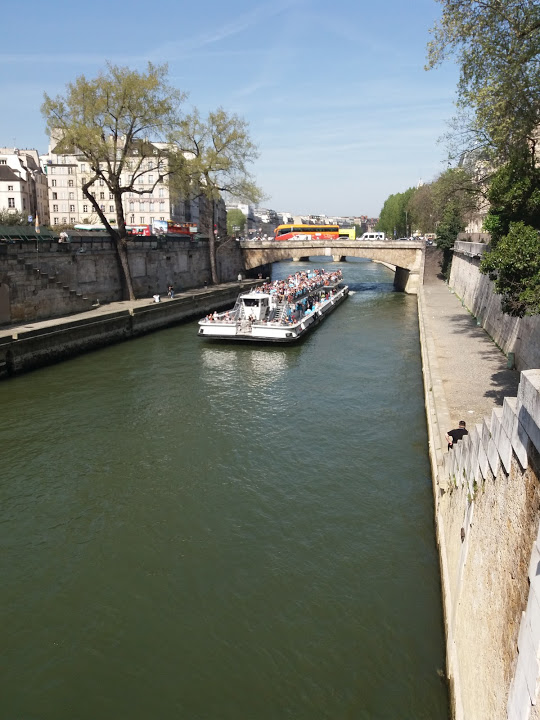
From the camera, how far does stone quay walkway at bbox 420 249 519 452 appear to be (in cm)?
1515

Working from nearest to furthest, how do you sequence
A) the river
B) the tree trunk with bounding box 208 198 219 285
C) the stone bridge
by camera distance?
the river < the tree trunk with bounding box 208 198 219 285 < the stone bridge

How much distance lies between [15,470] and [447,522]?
10787 mm

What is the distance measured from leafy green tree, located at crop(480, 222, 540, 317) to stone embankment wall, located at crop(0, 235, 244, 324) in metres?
23.6

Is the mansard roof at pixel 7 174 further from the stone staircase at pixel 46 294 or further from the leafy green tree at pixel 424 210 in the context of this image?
the leafy green tree at pixel 424 210

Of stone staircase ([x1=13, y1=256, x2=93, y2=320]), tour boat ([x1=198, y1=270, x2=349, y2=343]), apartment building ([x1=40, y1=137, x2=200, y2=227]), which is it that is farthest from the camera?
apartment building ([x1=40, y1=137, x2=200, y2=227])

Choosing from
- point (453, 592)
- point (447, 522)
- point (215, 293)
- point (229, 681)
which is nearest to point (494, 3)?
point (447, 522)

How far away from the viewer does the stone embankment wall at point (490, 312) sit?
17953 millimetres

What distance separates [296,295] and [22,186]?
49659 millimetres

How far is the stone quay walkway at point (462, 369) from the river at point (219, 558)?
1.53 m

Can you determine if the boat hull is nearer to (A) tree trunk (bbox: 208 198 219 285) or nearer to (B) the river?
(B) the river

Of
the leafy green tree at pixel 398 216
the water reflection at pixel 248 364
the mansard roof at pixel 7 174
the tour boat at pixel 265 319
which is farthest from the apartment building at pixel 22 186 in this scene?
the leafy green tree at pixel 398 216

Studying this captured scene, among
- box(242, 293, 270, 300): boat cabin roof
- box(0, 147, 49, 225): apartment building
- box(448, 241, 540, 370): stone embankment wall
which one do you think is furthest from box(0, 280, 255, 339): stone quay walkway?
box(0, 147, 49, 225): apartment building

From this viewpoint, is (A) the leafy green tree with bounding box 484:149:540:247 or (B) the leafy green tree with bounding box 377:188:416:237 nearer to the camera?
(A) the leafy green tree with bounding box 484:149:540:247

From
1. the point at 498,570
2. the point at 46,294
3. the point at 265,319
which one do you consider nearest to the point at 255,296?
the point at 265,319
